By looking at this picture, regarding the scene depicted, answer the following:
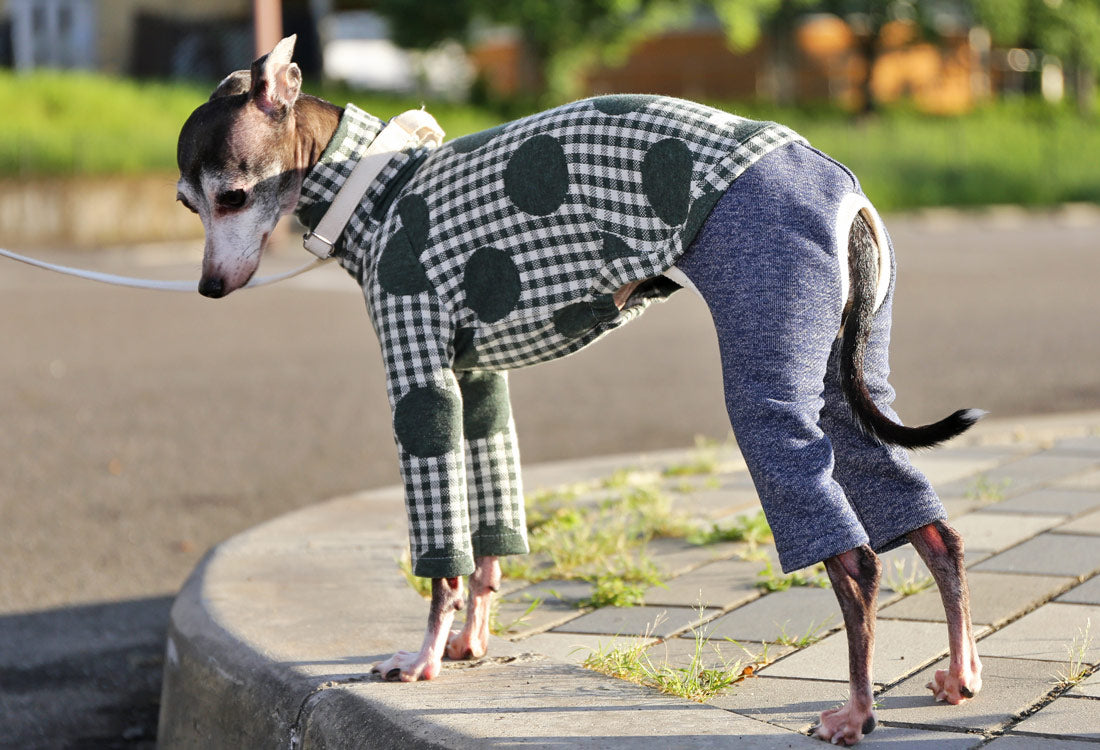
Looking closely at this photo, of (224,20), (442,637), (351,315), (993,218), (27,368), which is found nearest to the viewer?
(442,637)

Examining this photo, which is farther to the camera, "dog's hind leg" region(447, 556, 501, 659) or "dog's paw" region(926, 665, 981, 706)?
"dog's hind leg" region(447, 556, 501, 659)

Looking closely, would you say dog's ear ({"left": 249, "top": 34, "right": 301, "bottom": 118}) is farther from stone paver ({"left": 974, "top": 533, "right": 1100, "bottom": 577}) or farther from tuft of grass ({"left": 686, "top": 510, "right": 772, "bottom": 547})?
stone paver ({"left": 974, "top": 533, "right": 1100, "bottom": 577})

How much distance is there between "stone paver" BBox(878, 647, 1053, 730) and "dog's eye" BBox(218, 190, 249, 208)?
1.75 metres

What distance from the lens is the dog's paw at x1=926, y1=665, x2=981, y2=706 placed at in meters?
2.91

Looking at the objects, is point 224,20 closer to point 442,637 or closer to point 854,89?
point 854,89

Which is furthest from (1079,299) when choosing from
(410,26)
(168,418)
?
(410,26)

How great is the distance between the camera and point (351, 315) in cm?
1109

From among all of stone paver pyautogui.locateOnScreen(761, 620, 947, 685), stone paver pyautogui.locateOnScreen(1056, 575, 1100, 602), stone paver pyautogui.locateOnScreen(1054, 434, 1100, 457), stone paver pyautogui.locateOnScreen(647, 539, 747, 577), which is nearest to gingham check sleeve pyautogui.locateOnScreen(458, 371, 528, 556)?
stone paver pyautogui.locateOnScreen(761, 620, 947, 685)

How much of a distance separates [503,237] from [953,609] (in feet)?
4.05

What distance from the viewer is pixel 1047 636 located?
3.35 m

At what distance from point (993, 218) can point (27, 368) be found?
1810 centimetres

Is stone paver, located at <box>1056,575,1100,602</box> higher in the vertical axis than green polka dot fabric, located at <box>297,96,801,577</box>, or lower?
lower

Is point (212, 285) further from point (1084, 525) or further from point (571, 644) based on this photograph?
point (1084, 525)

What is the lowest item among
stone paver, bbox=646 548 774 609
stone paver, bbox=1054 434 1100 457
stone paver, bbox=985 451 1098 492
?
stone paver, bbox=1054 434 1100 457
